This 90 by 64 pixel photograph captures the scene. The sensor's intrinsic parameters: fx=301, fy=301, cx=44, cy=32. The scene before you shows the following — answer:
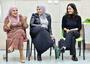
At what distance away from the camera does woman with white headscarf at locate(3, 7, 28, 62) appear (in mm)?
5711

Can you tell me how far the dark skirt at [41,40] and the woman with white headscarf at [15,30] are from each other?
199mm

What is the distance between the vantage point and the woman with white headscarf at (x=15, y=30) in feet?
18.7

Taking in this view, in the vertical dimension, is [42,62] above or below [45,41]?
below

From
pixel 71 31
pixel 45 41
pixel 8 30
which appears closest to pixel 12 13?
pixel 8 30

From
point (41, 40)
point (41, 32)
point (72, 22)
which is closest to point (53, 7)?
point (72, 22)

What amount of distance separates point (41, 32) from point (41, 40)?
169mm

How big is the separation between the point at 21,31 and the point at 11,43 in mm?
301

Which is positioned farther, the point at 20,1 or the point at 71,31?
the point at 20,1

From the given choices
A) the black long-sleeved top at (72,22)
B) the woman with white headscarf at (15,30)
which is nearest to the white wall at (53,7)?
the black long-sleeved top at (72,22)

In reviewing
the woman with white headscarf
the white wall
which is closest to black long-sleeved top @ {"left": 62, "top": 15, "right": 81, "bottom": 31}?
the woman with white headscarf

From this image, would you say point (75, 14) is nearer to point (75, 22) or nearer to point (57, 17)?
point (75, 22)

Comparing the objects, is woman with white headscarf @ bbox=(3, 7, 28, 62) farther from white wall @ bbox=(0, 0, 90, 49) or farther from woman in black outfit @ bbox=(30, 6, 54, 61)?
white wall @ bbox=(0, 0, 90, 49)

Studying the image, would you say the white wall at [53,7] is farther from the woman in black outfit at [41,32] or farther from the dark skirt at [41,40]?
the dark skirt at [41,40]

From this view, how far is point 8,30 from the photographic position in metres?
5.83
